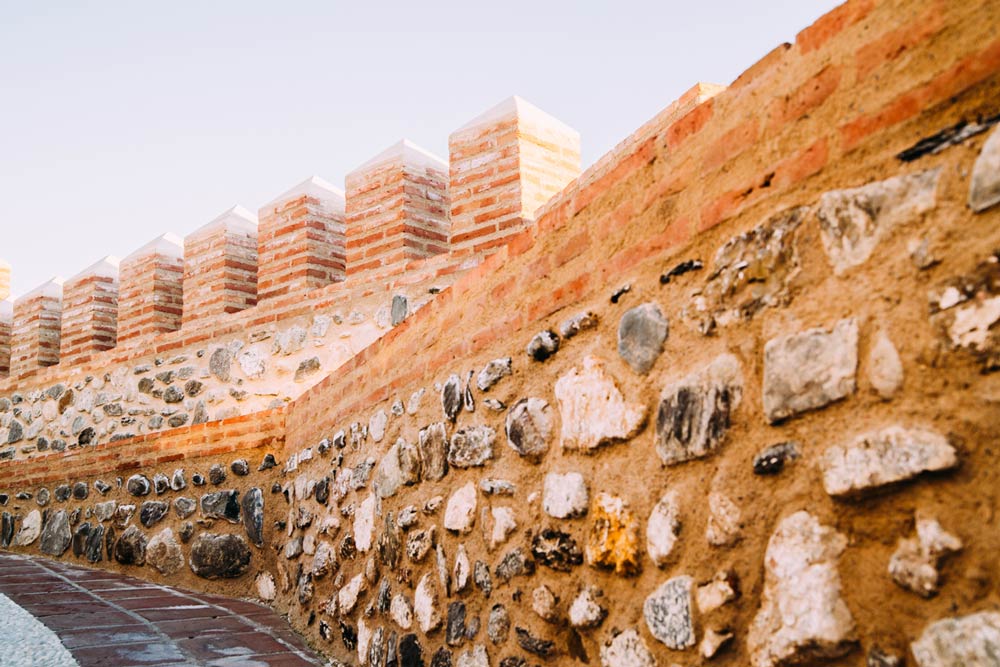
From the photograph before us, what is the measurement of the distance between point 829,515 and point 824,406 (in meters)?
0.17

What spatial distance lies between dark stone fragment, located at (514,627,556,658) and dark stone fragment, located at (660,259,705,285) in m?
0.90

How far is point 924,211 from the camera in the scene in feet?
4.17

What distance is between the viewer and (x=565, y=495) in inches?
80.4

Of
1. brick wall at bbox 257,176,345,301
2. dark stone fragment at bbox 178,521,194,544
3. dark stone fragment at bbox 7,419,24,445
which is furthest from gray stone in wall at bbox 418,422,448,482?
dark stone fragment at bbox 7,419,24,445

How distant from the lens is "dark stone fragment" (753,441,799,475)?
1.42 m

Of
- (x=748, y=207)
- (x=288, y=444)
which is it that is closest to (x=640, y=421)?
(x=748, y=207)

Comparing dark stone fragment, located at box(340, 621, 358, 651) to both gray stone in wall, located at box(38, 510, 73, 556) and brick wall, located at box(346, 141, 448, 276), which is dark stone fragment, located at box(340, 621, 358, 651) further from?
gray stone in wall, located at box(38, 510, 73, 556)

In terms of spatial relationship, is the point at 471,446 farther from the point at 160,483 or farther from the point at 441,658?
the point at 160,483

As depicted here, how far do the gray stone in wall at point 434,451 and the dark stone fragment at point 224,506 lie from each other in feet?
7.07

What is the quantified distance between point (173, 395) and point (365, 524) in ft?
11.9

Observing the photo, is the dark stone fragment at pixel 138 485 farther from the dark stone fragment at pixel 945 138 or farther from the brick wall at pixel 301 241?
the dark stone fragment at pixel 945 138

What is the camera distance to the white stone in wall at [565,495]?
198 centimetres

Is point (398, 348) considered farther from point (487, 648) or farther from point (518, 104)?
point (518, 104)

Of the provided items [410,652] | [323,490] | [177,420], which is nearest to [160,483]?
[177,420]
